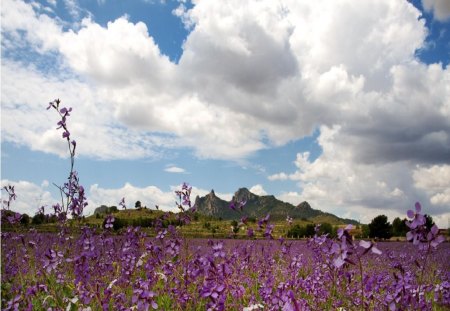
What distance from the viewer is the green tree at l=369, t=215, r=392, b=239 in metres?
65.2

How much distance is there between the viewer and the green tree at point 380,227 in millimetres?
65250

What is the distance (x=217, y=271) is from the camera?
3.69 m

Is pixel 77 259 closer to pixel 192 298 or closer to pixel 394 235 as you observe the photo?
pixel 192 298

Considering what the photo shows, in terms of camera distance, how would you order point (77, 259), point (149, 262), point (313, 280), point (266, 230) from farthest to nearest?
point (313, 280) < point (149, 262) < point (77, 259) < point (266, 230)

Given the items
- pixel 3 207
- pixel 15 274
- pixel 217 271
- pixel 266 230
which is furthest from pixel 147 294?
pixel 15 274

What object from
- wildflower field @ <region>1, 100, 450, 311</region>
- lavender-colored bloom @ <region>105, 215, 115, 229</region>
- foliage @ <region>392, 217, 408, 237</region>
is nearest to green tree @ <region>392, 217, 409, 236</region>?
foliage @ <region>392, 217, 408, 237</region>

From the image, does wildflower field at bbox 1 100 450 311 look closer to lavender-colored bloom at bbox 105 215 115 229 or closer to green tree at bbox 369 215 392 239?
lavender-colored bloom at bbox 105 215 115 229

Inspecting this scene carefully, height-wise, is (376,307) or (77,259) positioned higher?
(77,259)

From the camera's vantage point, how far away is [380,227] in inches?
2633

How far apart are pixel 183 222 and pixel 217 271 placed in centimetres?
219

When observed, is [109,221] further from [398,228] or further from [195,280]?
[398,228]

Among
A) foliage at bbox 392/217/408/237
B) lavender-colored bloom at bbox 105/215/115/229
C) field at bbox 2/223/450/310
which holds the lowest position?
field at bbox 2/223/450/310

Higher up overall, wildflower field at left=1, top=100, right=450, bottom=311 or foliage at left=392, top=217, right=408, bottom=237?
foliage at left=392, top=217, right=408, bottom=237

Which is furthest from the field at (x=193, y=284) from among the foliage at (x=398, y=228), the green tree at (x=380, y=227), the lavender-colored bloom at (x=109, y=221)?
the foliage at (x=398, y=228)
